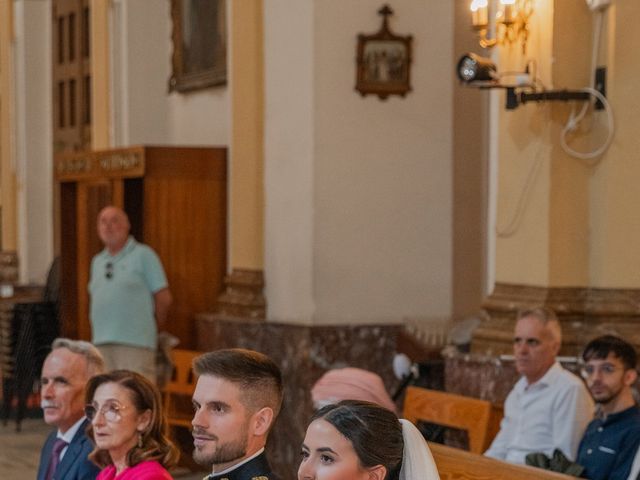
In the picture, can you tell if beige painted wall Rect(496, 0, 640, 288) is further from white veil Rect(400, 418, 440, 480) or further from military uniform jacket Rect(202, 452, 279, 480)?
white veil Rect(400, 418, 440, 480)

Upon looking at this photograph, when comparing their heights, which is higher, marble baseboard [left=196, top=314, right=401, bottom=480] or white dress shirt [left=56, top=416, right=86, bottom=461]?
white dress shirt [left=56, top=416, right=86, bottom=461]

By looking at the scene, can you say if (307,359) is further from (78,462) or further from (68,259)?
(78,462)

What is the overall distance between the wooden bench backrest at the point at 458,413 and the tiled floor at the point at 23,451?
3.14m

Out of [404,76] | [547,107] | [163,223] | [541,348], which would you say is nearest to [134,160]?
[163,223]

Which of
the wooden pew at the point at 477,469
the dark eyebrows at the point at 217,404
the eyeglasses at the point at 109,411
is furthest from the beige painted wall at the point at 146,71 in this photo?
the dark eyebrows at the point at 217,404

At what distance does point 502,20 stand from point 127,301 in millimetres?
3600

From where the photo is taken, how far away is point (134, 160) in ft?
36.7

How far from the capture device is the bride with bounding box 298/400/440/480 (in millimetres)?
3354

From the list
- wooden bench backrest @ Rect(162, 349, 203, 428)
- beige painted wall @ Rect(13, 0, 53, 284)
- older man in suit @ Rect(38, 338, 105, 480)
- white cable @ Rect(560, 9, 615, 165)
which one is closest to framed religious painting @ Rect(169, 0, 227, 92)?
wooden bench backrest @ Rect(162, 349, 203, 428)

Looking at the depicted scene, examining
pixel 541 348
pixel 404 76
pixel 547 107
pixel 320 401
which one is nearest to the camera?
pixel 320 401

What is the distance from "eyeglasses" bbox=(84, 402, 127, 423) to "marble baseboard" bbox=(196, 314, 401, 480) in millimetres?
4818

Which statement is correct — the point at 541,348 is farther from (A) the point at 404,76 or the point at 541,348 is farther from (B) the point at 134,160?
(B) the point at 134,160

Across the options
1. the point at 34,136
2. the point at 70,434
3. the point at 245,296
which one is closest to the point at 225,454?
the point at 70,434

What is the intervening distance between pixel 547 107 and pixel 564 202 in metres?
0.53
